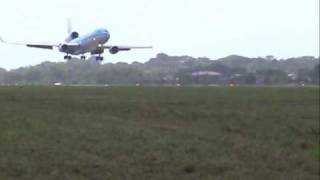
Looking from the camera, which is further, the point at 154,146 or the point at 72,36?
the point at 72,36

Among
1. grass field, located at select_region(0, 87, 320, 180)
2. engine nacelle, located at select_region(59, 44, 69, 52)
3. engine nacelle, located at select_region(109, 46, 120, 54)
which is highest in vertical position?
engine nacelle, located at select_region(59, 44, 69, 52)

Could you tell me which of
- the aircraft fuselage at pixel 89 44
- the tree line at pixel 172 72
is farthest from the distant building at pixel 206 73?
the aircraft fuselage at pixel 89 44

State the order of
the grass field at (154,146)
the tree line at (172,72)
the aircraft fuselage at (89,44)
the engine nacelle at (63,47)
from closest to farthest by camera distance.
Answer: the grass field at (154,146), the tree line at (172,72), the engine nacelle at (63,47), the aircraft fuselage at (89,44)

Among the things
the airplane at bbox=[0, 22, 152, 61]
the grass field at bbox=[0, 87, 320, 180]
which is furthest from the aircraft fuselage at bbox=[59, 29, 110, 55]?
the grass field at bbox=[0, 87, 320, 180]

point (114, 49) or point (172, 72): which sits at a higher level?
point (114, 49)

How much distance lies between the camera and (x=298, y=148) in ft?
68.1

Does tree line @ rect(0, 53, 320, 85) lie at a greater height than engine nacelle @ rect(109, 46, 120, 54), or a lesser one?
lesser

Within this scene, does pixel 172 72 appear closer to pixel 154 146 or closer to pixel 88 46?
pixel 88 46

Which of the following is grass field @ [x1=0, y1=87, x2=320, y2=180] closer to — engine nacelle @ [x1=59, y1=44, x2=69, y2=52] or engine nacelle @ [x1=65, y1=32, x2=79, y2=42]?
engine nacelle @ [x1=59, y1=44, x2=69, y2=52]

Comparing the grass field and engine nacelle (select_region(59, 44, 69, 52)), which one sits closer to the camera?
the grass field

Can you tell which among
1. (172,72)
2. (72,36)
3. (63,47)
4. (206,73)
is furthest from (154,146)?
(172,72)

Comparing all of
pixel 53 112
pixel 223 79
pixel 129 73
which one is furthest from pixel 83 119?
pixel 129 73

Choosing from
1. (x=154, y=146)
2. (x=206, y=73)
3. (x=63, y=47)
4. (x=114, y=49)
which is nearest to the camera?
(x=154, y=146)

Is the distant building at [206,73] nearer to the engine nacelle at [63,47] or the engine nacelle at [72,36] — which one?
the engine nacelle at [72,36]
